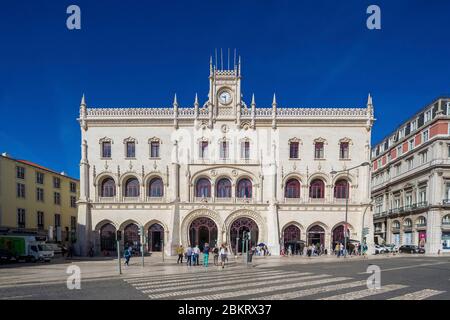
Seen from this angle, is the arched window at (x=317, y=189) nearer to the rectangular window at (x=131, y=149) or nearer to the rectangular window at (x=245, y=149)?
the rectangular window at (x=245, y=149)

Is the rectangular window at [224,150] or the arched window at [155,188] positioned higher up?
the rectangular window at [224,150]

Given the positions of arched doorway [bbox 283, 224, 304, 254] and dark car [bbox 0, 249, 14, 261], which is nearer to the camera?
dark car [bbox 0, 249, 14, 261]

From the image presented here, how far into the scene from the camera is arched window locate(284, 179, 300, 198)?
34.0 metres

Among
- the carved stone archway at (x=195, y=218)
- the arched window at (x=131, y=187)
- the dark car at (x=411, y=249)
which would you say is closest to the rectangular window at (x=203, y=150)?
the carved stone archway at (x=195, y=218)

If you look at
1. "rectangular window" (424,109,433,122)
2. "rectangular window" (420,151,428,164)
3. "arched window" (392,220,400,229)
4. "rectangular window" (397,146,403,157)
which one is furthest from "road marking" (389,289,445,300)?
"rectangular window" (397,146,403,157)

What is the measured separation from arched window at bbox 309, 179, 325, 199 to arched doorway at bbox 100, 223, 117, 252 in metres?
21.9

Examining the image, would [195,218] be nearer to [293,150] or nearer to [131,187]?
[131,187]

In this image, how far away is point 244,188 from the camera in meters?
34.1

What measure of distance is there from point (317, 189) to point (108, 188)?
75.2ft

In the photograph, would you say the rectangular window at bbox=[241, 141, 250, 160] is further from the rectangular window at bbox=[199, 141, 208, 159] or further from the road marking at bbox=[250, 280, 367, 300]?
the road marking at bbox=[250, 280, 367, 300]

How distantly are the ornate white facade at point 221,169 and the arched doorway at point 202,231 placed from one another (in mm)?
108

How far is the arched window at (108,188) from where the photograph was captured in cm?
3425

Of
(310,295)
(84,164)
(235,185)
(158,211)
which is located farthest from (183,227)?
(310,295)
